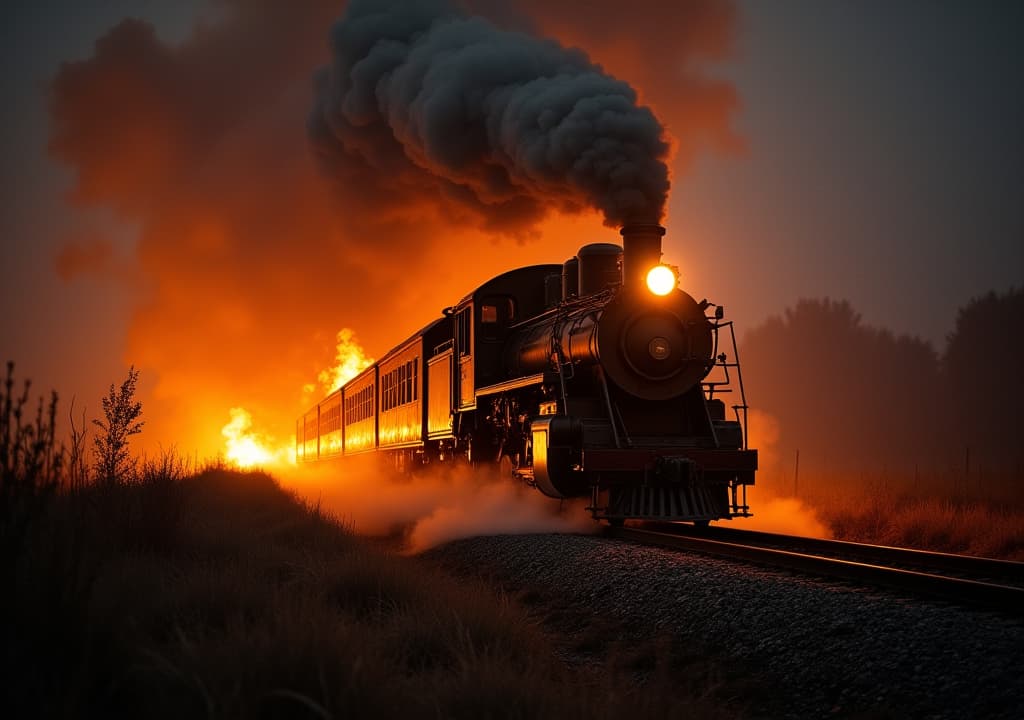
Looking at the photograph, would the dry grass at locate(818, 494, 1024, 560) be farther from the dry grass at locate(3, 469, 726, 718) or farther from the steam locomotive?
the dry grass at locate(3, 469, 726, 718)

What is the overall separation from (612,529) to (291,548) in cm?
348

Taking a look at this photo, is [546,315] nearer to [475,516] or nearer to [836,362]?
[475,516]

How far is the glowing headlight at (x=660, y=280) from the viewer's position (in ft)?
35.8

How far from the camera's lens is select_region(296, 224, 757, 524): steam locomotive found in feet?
33.5

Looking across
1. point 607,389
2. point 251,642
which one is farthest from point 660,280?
point 251,642

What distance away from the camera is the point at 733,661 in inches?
214

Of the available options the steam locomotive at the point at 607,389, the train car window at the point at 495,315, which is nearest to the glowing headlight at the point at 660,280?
the steam locomotive at the point at 607,389

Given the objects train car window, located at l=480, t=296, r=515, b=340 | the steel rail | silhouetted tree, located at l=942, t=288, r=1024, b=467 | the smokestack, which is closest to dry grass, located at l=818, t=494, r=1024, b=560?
the steel rail

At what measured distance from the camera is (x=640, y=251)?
1095cm

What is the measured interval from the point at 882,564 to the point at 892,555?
13 centimetres

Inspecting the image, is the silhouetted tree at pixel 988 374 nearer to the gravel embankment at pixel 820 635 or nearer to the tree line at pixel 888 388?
the tree line at pixel 888 388

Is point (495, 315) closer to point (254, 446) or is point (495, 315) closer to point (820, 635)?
point (820, 635)

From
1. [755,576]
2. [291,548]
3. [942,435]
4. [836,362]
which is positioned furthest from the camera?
[836,362]

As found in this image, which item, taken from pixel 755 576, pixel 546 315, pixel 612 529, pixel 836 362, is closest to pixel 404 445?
pixel 546 315
